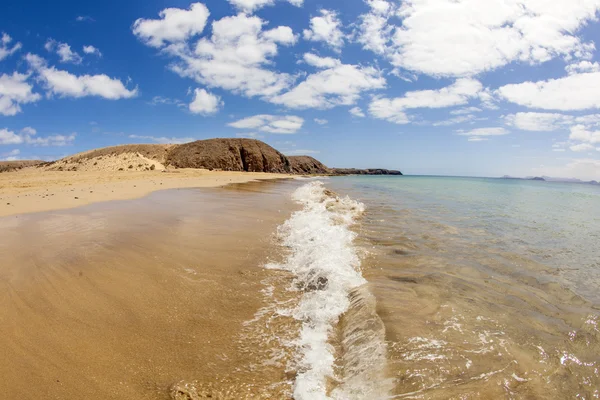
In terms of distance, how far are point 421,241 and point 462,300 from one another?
11.0ft

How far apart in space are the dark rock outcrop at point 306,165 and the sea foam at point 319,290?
81185mm

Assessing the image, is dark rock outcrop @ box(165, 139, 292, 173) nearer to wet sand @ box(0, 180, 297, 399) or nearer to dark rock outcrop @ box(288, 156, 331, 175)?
dark rock outcrop @ box(288, 156, 331, 175)

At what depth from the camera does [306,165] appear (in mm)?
96312

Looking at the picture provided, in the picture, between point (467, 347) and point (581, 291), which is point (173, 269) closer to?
point (467, 347)

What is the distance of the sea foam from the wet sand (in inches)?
12.5

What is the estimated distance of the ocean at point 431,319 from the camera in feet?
8.00

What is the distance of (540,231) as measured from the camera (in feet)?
30.2

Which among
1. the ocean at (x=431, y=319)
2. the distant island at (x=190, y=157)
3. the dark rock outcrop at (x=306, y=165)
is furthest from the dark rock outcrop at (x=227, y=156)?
the ocean at (x=431, y=319)

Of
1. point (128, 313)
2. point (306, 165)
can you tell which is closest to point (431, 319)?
point (128, 313)

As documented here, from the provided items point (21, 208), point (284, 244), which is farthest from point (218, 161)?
point (284, 244)

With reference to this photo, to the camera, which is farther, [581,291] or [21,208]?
[21,208]

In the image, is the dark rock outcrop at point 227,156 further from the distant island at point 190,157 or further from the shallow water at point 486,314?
the shallow water at point 486,314

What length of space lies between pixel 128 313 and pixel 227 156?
5844cm

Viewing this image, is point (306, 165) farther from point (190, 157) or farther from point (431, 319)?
point (431, 319)
